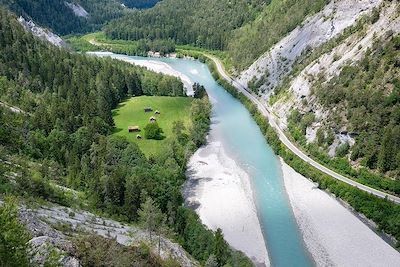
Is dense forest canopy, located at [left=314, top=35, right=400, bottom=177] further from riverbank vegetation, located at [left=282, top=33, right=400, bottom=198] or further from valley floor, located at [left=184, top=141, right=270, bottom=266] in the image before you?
valley floor, located at [left=184, top=141, right=270, bottom=266]

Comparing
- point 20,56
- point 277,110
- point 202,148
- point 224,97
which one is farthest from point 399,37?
point 20,56

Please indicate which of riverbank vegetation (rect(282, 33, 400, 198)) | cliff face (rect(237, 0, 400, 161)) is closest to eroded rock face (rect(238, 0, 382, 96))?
cliff face (rect(237, 0, 400, 161))

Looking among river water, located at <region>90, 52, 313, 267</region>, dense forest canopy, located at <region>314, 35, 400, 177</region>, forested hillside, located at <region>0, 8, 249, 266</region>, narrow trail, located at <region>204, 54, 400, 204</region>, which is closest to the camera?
forested hillside, located at <region>0, 8, 249, 266</region>

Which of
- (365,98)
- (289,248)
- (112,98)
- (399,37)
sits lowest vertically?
(112,98)

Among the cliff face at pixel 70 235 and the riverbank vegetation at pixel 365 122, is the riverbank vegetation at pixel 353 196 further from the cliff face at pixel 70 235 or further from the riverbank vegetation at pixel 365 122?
the cliff face at pixel 70 235

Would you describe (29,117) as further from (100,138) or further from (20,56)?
(20,56)

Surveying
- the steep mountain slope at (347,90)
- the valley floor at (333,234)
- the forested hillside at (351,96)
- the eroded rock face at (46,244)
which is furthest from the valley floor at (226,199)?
the eroded rock face at (46,244)

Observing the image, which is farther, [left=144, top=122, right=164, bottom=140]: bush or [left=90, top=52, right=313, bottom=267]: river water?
[left=144, top=122, right=164, bottom=140]: bush
